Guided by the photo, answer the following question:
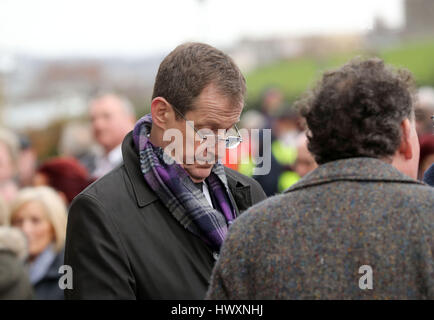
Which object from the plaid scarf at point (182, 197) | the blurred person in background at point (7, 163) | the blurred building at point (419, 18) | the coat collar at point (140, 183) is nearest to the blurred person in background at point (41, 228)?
the blurred person in background at point (7, 163)

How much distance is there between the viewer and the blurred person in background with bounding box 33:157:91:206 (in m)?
6.10

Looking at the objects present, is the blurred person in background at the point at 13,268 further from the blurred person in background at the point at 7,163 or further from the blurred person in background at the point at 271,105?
the blurred person in background at the point at 271,105

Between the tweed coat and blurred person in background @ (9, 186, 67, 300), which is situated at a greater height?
the tweed coat

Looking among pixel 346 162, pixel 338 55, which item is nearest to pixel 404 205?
pixel 346 162

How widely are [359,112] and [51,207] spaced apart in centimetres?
380

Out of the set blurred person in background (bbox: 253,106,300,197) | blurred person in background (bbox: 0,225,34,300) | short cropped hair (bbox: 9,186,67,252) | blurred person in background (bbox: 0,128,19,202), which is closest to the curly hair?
blurred person in background (bbox: 0,225,34,300)

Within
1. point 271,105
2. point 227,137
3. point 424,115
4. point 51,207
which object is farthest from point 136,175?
point 271,105

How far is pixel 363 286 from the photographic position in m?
1.91

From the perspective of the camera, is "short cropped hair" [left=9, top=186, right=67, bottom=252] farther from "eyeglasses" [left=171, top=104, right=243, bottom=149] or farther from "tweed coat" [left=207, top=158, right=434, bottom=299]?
"tweed coat" [left=207, top=158, right=434, bottom=299]

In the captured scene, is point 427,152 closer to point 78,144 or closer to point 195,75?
point 195,75

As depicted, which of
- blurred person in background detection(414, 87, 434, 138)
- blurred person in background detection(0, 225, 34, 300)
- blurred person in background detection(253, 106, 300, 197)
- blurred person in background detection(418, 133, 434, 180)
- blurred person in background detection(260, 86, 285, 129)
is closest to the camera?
blurred person in background detection(0, 225, 34, 300)

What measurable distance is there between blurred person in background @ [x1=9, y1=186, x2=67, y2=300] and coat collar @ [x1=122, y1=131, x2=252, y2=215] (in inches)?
98.2

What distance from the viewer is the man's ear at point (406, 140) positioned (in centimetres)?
209
